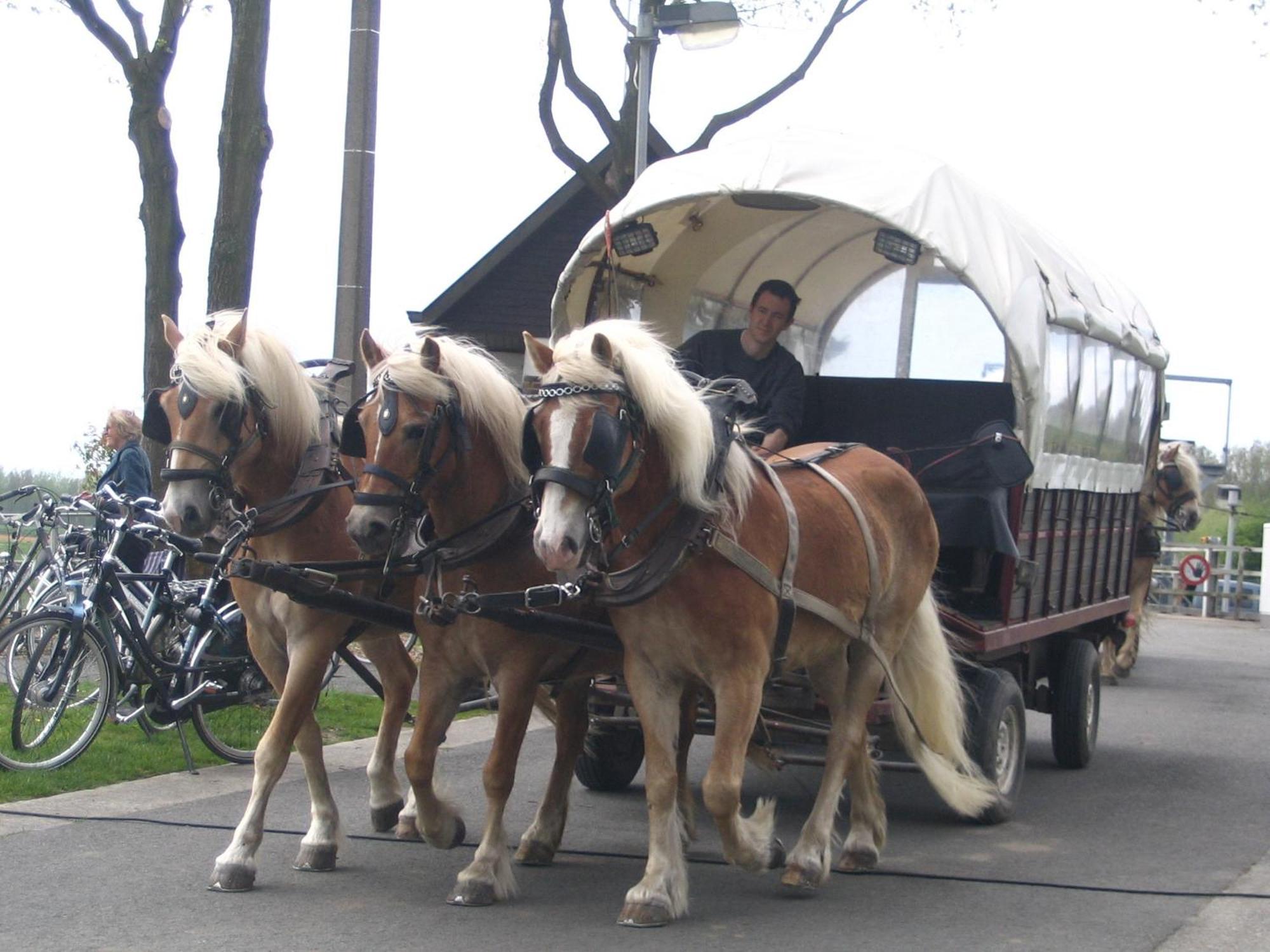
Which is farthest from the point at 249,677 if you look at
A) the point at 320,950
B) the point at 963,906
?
the point at 963,906

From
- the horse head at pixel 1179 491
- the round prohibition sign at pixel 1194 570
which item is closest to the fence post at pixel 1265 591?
the round prohibition sign at pixel 1194 570

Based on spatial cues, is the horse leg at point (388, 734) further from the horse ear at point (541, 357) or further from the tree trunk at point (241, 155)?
the tree trunk at point (241, 155)

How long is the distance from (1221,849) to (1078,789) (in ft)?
5.02

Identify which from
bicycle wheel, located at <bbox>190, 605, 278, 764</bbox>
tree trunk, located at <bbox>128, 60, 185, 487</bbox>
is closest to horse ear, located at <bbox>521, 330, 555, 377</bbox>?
bicycle wheel, located at <bbox>190, 605, 278, 764</bbox>

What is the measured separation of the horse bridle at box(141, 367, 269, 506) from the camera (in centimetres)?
521

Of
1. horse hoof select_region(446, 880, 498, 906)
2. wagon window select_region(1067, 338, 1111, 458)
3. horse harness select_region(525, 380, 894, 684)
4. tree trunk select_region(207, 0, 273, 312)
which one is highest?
tree trunk select_region(207, 0, 273, 312)

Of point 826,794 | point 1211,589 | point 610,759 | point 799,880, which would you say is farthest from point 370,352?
point 1211,589

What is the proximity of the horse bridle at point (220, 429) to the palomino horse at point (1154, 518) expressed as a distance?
836 cm

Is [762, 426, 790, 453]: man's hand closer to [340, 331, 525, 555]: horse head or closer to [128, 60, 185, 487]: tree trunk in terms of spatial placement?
[340, 331, 525, 555]: horse head

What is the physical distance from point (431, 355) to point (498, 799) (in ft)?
4.95

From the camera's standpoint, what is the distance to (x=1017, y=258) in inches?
269

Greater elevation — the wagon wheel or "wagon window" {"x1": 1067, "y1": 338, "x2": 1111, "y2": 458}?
"wagon window" {"x1": 1067, "y1": 338, "x2": 1111, "y2": 458}

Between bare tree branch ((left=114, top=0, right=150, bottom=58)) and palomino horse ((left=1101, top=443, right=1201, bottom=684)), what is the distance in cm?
839

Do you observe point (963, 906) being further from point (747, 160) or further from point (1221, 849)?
point (747, 160)
